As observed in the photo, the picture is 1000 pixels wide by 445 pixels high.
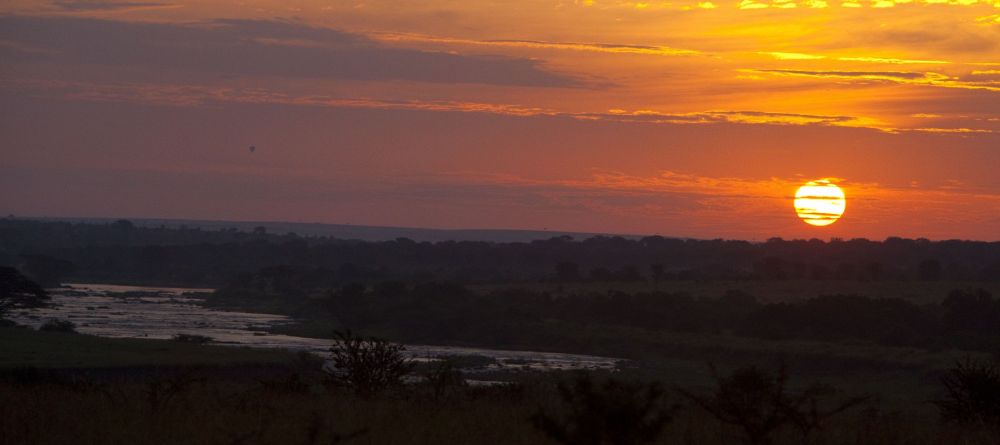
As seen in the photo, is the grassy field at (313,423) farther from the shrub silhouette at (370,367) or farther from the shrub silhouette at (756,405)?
the shrub silhouette at (370,367)

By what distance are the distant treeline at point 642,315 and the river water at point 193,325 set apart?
4.93 m

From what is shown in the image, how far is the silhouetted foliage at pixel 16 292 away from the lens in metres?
68.2

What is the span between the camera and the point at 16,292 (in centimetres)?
6906

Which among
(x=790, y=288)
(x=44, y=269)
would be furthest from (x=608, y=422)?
(x=44, y=269)

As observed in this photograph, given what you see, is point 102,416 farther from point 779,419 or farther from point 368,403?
point 779,419

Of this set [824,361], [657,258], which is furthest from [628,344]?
[657,258]

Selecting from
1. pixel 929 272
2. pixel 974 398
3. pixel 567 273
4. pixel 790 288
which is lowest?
pixel 974 398

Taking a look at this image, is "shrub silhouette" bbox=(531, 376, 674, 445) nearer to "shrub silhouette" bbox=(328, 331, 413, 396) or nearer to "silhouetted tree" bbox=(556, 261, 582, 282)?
"shrub silhouette" bbox=(328, 331, 413, 396)

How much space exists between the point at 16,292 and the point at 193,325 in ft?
34.3

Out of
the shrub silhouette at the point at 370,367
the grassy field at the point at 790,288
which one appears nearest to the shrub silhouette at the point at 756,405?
the shrub silhouette at the point at 370,367

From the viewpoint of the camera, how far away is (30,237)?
197 metres

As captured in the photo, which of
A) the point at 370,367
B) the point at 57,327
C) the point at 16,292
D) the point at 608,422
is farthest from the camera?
the point at 16,292

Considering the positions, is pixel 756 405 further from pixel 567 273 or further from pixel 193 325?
pixel 567 273

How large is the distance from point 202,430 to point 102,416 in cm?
158
